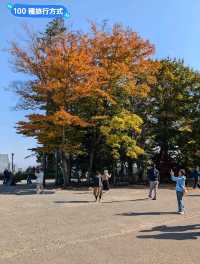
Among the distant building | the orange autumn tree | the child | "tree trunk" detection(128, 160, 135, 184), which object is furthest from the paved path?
the distant building

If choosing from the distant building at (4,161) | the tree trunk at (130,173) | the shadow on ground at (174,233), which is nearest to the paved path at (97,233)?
the shadow on ground at (174,233)

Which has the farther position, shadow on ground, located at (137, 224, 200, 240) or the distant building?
the distant building

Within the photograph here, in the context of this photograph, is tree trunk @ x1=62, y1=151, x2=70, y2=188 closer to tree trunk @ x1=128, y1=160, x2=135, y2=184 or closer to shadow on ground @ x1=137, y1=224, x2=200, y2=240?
tree trunk @ x1=128, y1=160, x2=135, y2=184

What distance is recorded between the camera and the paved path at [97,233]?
10.9 metres

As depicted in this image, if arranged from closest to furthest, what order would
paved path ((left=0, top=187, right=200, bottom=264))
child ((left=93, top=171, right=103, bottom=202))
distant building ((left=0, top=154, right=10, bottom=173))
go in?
paved path ((left=0, top=187, right=200, bottom=264))
child ((left=93, top=171, right=103, bottom=202))
distant building ((left=0, top=154, right=10, bottom=173))

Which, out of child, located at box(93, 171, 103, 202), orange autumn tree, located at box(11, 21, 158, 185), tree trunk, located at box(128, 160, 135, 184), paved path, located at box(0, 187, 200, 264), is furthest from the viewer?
tree trunk, located at box(128, 160, 135, 184)

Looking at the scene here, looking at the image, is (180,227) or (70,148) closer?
(180,227)

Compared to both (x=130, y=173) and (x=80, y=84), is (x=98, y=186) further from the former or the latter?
(x=130, y=173)

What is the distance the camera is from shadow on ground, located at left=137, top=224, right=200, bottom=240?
13.4 m

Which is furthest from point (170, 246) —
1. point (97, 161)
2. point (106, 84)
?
point (97, 161)

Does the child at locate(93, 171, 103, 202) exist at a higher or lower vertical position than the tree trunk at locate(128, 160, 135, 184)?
lower

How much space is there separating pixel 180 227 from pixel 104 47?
72.8 ft

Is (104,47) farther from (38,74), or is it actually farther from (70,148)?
(70,148)

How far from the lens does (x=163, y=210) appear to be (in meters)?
20.4
